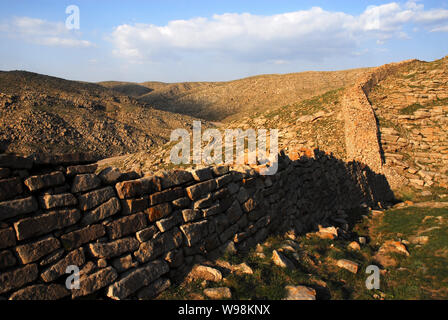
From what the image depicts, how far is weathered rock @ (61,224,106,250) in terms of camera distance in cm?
377

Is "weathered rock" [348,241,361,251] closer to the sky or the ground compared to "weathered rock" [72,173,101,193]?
closer to the ground

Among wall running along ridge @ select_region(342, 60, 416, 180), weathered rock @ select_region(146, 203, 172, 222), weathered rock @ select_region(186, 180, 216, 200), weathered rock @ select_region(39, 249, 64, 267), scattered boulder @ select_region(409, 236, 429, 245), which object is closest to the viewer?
weathered rock @ select_region(39, 249, 64, 267)

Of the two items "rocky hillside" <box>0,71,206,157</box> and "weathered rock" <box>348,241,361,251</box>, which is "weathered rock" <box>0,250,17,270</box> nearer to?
"weathered rock" <box>348,241,361,251</box>

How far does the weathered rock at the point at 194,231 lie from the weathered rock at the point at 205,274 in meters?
0.46

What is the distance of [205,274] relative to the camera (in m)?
4.92

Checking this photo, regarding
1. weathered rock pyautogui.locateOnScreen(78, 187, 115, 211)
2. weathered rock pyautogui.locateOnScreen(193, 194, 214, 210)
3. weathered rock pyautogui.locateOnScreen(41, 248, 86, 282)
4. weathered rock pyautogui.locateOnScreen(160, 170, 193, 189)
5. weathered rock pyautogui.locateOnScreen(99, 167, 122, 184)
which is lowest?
weathered rock pyautogui.locateOnScreen(41, 248, 86, 282)

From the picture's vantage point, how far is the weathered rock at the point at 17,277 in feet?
10.6

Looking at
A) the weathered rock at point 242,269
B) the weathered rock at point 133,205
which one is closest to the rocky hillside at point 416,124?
the weathered rock at point 242,269

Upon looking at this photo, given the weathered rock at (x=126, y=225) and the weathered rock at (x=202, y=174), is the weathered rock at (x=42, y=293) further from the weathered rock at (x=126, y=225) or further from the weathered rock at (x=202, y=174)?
the weathered rock at (x=202, y=174)

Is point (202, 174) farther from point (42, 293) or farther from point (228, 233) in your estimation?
point (42, 293)

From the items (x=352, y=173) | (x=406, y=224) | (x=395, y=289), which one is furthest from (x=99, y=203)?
(x=352, y=173)

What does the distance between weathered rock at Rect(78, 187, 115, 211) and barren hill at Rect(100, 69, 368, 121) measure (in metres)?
43.4

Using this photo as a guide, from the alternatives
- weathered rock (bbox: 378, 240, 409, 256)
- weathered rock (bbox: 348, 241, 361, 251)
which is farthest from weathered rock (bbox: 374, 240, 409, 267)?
weathered rock (bbox: 348, 241, 361, 251)

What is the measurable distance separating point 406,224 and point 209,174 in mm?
7496
